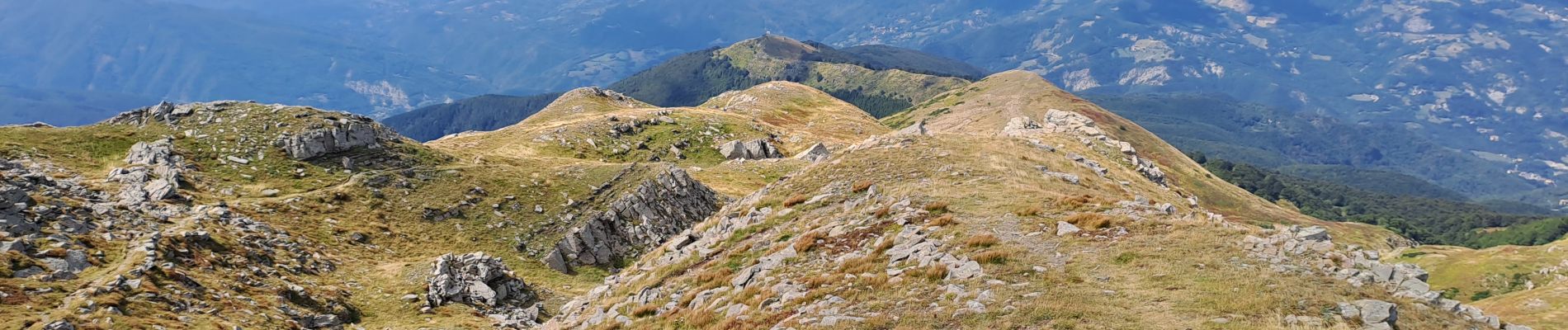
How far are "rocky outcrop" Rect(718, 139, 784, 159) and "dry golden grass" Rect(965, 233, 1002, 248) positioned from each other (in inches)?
2754

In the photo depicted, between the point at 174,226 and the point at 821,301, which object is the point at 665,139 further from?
the point at 821,301

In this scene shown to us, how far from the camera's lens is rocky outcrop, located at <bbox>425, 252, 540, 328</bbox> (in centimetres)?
3206

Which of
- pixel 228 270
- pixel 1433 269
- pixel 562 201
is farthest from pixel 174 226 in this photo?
pixel 1433 269

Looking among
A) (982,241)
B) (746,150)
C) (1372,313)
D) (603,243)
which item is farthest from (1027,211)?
(746,150)

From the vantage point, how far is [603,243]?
44.4 metres

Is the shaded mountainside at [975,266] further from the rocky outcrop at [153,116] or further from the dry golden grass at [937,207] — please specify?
the rocky outcrop at [153,116]

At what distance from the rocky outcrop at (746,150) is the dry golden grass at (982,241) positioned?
6996 centimetres

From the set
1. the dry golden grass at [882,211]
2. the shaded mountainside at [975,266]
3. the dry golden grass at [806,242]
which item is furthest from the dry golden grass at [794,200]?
the dry golden grass at [806,242]

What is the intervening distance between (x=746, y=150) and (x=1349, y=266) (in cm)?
7758

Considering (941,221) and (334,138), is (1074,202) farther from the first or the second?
(334,138)

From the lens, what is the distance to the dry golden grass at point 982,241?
2139 centimetres

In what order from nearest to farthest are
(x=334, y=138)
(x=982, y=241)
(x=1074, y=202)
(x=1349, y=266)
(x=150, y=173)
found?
(x=1349, y=266), (x=982, y=241), (x=1074, y=202), (x=150, y=173), (x=334, y=138)

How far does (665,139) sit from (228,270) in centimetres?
6770

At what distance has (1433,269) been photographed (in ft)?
355
